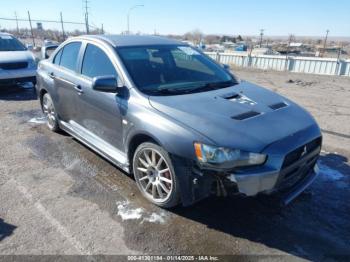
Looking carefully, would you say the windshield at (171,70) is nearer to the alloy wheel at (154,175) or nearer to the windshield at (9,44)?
the alloy wheel at (154,175)

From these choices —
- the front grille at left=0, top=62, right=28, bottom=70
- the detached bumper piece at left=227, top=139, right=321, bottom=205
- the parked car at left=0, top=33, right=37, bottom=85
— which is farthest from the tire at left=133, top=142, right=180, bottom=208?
the front grille at left=0, top=62, right=28, bottom=70

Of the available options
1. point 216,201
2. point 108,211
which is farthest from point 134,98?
point 216,201

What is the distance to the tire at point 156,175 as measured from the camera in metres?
3.11

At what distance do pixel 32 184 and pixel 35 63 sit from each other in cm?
614

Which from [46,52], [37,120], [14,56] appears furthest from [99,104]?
[14,56]

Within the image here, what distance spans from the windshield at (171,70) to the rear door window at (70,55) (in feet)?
3.38

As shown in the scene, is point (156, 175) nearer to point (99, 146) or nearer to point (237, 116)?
point (237, 116)

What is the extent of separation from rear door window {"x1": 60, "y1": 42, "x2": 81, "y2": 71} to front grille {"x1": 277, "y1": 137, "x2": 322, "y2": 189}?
320cm

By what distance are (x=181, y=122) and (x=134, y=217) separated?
114 cm

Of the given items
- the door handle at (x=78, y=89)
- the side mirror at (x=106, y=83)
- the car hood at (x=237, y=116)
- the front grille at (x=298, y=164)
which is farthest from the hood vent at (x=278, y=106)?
the door handle at (x=78, y=89)

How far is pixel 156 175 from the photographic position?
3.37 meters

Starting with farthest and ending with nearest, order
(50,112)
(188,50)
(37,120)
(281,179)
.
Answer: (37,120) < (50,112) < (188,50) < (281,179)

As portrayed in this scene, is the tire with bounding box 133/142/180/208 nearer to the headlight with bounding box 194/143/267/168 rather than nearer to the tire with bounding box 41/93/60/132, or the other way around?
the headlight with bounding box 194/143/267/168

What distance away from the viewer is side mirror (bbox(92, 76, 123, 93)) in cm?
345
